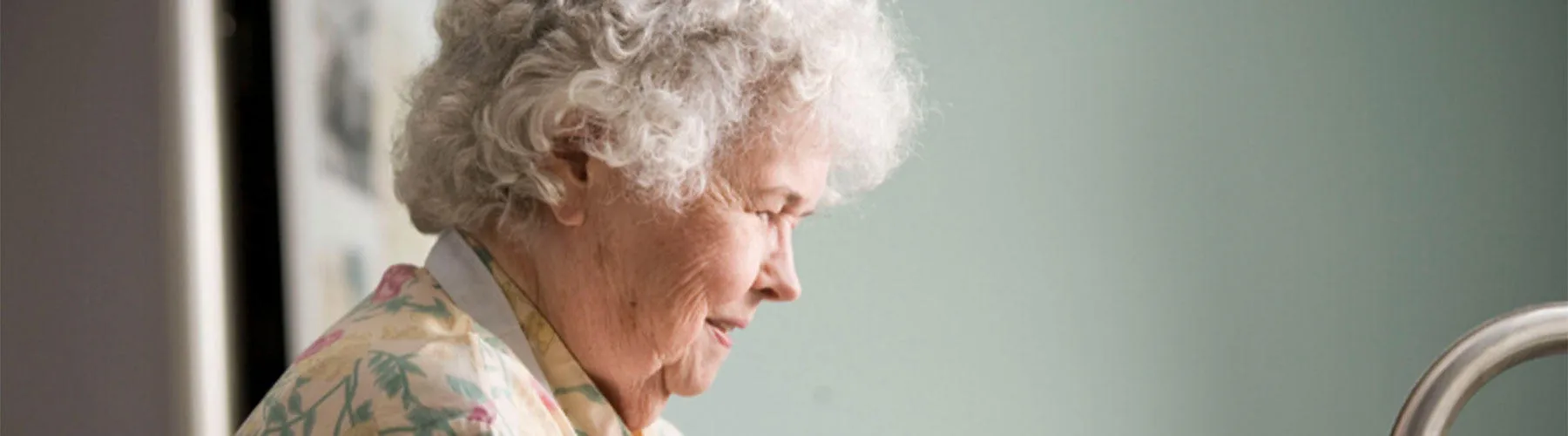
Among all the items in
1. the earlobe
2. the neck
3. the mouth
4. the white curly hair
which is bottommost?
the mouth

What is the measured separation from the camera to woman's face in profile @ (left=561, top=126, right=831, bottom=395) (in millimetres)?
1067

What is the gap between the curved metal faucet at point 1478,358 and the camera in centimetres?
63

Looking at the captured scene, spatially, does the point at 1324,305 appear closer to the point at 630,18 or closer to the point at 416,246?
the point at 416,246

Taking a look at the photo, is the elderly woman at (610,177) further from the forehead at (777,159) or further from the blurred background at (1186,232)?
the blurred background at (1186,232)

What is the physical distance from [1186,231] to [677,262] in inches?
50.1

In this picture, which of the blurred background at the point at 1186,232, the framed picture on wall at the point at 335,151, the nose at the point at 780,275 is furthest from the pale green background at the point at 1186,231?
the nose at the point at 780,275

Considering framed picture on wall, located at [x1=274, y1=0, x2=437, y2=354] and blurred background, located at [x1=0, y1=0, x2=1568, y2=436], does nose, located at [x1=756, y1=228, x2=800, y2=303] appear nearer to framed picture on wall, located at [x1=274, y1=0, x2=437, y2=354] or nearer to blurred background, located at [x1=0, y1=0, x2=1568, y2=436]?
framed picture on wall, located at [x1=274, y1=0, x2=437, y2=354]

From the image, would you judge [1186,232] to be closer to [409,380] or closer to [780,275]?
[780,275]

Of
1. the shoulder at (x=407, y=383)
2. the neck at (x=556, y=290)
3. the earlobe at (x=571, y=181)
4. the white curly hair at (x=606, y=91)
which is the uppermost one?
the white curly hair at (x=606, y=91)

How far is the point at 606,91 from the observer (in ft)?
3.35

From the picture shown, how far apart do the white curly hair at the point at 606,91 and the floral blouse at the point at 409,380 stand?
3.2 inches

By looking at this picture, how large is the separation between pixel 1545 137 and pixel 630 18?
164cm

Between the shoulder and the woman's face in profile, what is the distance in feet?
0.37

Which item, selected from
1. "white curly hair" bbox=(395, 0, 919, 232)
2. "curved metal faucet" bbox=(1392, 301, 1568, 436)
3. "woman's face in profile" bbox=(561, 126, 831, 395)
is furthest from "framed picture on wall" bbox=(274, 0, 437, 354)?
"curved metal faucet" bbox=(1392, 301, 1568, 436)
